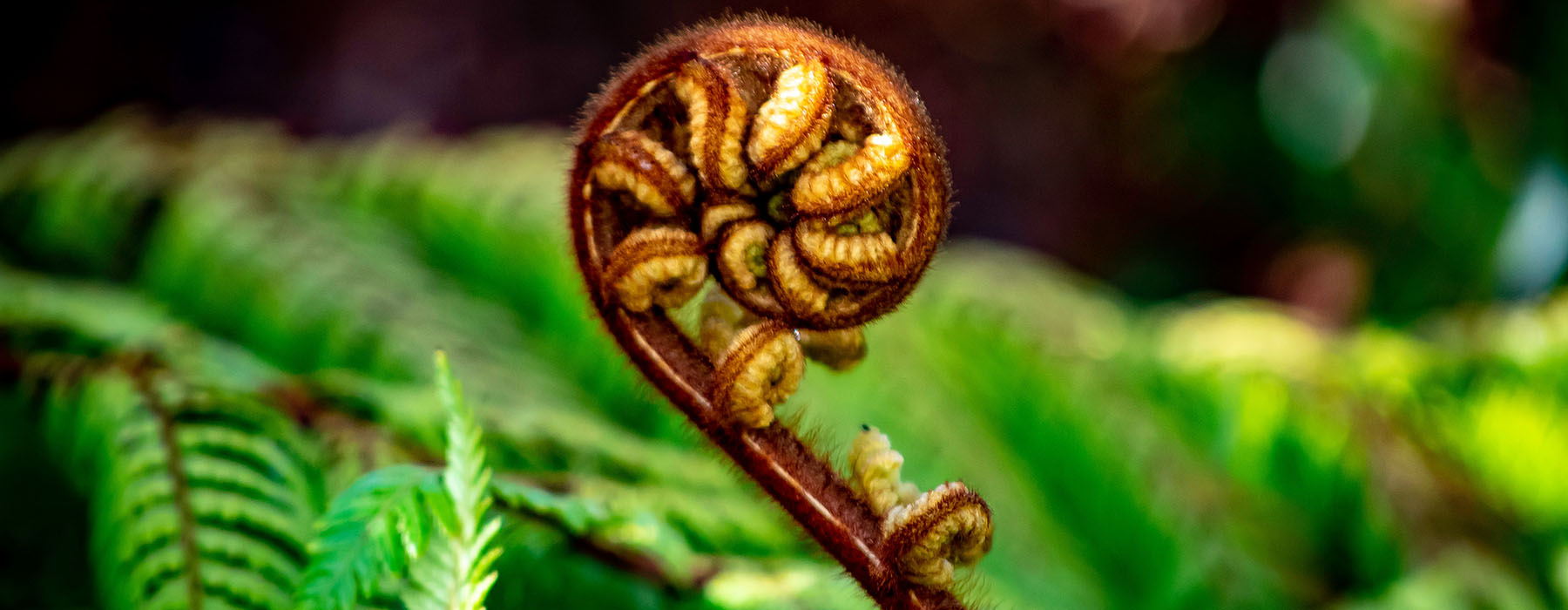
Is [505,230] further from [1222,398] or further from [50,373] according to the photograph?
[1222,398]

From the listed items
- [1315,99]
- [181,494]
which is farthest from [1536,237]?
[181,494]

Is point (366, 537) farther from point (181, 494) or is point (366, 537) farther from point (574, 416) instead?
point (574, 416)

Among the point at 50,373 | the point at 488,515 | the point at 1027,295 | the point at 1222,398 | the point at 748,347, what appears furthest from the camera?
the point at 1027,295

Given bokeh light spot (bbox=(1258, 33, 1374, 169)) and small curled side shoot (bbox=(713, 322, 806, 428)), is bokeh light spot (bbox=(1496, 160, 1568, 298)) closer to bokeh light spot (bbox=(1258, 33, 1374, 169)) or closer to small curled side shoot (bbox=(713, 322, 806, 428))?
bokeh light spot (bbox=(1258, 33, 1374, 169))

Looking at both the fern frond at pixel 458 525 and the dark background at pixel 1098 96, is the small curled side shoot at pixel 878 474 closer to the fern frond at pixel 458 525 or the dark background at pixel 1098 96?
the fern frond at pixel 458 525

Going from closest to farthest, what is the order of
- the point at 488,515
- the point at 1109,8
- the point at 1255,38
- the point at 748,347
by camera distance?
the point at 748,347 → the point at 488,515 → the point at 1255,38 → the point at 1109,8

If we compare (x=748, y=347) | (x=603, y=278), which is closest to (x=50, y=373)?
(x=603, y=278)

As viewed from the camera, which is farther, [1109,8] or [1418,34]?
[1109,8]

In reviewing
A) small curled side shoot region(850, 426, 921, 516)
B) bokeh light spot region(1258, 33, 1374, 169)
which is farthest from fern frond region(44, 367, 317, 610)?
bokeh light spot region(1258, 33, 1374, 169)
